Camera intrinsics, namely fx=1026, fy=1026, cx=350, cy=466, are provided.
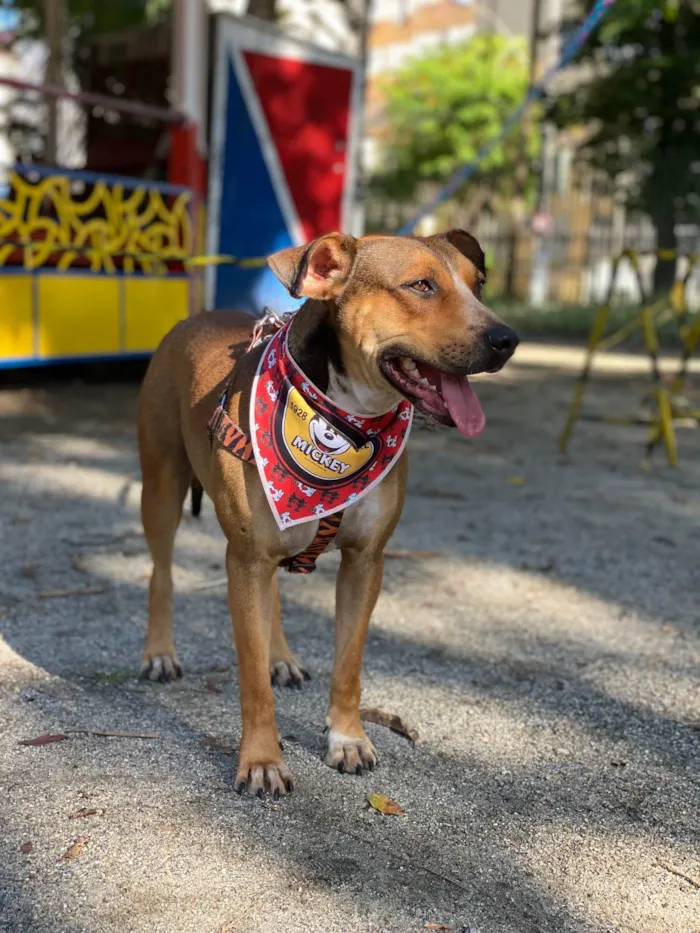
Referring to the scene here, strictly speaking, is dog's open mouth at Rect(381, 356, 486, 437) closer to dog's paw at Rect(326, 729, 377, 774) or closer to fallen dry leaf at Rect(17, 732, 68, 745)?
dog's paw at Rect(326, 729, 377, 774)

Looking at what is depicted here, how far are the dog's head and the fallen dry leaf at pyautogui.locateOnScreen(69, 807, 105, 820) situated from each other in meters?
1.34

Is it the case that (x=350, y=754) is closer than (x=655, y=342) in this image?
Yes

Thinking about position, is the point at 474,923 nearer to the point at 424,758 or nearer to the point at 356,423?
the point at 424,758

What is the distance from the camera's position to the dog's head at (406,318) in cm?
266

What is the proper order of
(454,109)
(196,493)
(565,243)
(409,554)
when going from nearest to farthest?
(196,493)
(409,554)
(454,109)
(565,243)

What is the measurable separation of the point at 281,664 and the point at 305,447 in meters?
1.12

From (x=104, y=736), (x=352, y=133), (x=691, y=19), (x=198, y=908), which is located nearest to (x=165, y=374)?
(x=104, y=736)

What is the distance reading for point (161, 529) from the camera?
363 cm

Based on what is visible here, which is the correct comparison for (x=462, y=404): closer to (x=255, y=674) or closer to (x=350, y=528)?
(x=350, y=528)

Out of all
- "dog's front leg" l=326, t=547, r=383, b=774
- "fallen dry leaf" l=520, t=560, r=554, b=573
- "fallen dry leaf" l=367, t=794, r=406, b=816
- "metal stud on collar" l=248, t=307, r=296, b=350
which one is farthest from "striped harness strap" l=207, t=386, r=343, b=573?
"fallen dry leaf" l=520, t=560, r=554, b=573

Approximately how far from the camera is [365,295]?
2.77 meters

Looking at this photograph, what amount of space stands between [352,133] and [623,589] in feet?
26.0

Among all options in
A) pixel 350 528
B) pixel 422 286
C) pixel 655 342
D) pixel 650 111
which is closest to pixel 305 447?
pixel 350 528

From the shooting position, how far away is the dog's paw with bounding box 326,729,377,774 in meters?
3.04
